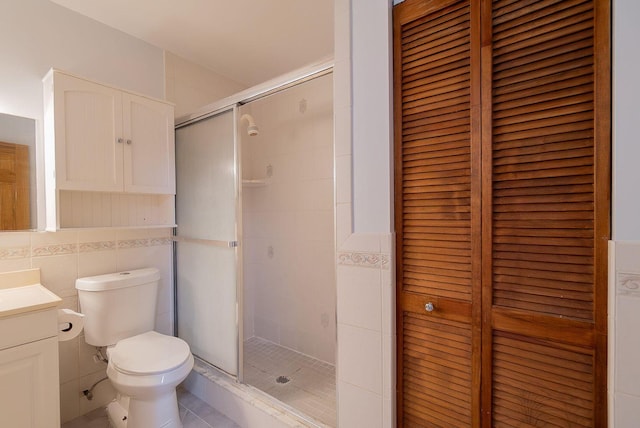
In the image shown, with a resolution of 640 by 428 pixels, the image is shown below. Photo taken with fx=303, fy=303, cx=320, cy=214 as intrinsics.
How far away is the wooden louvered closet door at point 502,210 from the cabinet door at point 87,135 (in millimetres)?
1608

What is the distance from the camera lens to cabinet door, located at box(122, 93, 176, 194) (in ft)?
6.00

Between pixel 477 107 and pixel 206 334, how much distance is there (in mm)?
2019

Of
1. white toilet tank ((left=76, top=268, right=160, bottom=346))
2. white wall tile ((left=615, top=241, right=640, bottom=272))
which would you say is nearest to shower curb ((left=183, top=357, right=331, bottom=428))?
white toilet tank ((left=76, top=268, right=160, bottom=346))

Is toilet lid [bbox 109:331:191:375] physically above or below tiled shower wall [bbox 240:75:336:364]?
below

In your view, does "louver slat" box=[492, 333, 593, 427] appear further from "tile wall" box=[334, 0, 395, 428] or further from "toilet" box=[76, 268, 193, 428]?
"toilet" box=[76, 268, 193, 428]

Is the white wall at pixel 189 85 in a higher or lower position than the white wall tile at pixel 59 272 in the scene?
higher

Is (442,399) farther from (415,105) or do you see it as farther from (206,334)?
(206,334)

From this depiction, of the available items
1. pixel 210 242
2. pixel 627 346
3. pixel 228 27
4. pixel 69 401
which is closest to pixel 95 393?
pixel 69 401

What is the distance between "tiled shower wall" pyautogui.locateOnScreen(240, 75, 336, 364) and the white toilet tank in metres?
1.05

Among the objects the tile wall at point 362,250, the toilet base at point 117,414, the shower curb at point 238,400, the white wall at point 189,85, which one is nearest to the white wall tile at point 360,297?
the tile wall at point 362,250

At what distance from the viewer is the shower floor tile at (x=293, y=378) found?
179 cm

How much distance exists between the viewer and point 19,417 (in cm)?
121

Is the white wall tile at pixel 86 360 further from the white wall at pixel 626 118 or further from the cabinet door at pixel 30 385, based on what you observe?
the white wall at pixel 626 118

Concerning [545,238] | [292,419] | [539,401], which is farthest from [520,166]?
[292,419]
